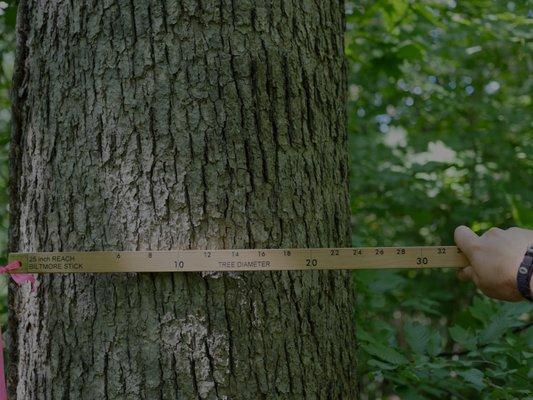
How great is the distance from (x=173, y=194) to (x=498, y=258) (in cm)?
92

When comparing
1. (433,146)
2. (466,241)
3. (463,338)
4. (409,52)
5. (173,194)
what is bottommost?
(463,338)

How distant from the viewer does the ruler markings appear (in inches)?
64.6

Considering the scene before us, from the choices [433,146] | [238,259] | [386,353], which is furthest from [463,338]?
[433,146]

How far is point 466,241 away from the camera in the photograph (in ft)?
5.78

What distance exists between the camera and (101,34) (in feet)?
5.65

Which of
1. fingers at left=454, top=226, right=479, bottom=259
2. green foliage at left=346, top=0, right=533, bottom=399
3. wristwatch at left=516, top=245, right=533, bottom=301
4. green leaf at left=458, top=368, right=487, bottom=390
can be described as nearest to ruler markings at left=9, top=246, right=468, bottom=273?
fingers at left=454, top=226, right=479, bottom=259

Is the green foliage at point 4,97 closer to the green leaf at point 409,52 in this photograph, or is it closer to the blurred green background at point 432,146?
the blurred green background at point 432,146

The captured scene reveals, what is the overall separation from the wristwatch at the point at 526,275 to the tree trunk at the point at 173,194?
57 cm

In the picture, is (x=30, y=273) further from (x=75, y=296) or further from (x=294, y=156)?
(x=294, y=156)

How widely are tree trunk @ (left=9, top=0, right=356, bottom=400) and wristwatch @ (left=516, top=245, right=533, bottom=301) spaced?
1.88 feet

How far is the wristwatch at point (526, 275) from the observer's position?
157cm

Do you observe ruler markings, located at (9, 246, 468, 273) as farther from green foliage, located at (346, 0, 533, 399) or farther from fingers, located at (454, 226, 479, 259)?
green foliage, located at (346, 0, 533, 399)

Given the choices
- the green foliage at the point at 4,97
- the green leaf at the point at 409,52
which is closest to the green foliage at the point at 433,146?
the green leaf at the point at 409,52

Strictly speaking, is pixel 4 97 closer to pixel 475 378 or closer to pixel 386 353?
pixel 386 353
